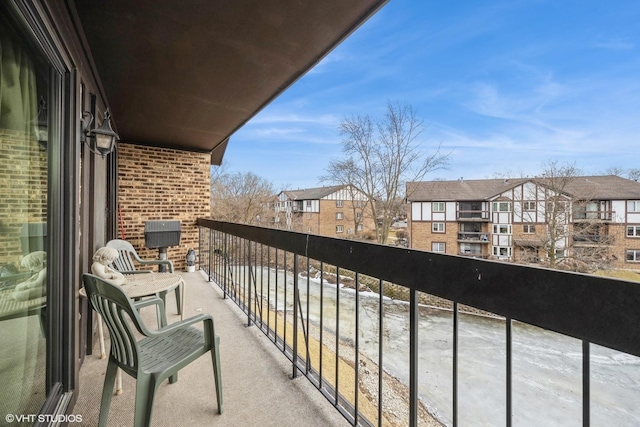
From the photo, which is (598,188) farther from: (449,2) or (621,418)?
(621,418)

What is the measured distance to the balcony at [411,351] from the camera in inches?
25.8

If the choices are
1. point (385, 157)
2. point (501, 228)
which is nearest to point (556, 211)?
point (501, 228)

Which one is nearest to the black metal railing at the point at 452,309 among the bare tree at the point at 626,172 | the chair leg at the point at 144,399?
the chair leg at the point at 144,399

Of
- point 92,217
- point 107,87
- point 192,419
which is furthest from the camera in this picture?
point 107,87

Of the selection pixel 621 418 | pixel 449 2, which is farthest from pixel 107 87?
pixel 449 2

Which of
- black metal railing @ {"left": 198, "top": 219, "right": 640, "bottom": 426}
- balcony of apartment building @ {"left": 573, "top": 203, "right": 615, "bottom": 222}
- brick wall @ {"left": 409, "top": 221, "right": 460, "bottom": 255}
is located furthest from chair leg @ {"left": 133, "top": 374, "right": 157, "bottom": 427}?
brick wall @ {"left": 409, "top": 221, "right": 460, "bottom": 255}

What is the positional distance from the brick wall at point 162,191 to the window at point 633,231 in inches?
394

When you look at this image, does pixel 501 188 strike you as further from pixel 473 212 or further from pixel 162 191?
pixel 162 191

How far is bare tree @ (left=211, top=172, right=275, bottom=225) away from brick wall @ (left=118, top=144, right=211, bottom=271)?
823 centimetres

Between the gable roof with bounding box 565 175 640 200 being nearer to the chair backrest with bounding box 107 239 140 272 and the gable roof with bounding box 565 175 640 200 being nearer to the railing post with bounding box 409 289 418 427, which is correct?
the railing post with bounding box 409 289 418 427

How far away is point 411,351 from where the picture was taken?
3.52 ft

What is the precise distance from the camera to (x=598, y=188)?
8539 mm

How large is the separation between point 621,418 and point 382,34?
1162cm

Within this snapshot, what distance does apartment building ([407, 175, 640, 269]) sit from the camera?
7824mm
